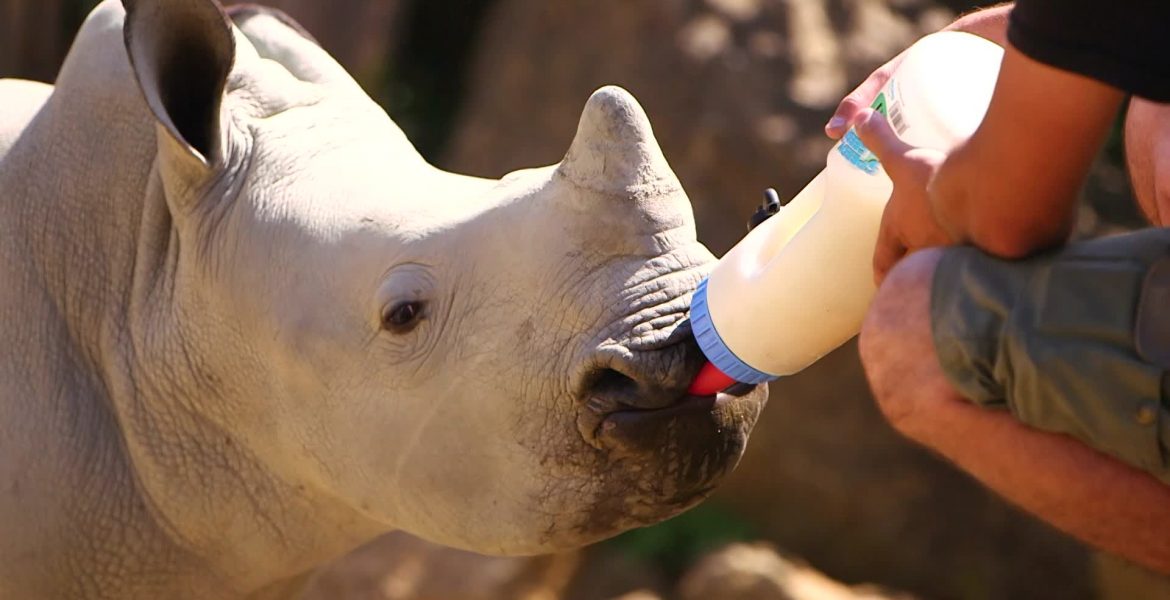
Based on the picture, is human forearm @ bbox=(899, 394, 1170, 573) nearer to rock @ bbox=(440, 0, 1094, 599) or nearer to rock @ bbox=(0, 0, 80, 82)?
rock @ bbox=(440, 0, 1094, 599)

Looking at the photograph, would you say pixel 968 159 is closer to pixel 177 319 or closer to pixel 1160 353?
pixel 1160 353

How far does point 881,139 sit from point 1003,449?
38 centimetres

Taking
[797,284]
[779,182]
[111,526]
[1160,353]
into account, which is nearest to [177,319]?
[111,526]

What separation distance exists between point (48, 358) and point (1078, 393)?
1631 mm

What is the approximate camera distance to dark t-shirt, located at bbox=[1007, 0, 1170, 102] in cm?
162

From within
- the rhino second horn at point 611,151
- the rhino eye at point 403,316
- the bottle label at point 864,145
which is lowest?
the rhino eye at point 403,316

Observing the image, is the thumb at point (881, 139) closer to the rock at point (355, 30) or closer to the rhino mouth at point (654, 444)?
the rhino mouth at point (654, 444)

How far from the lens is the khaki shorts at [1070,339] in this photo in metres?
1.76

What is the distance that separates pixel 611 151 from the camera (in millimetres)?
2182

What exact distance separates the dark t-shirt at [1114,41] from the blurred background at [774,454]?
3321 millimetres

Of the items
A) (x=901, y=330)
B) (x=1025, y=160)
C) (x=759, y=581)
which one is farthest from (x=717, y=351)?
(x=759, y=581)

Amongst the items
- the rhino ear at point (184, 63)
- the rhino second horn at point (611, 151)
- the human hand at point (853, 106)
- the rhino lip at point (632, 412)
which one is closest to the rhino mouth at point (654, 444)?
the rhino lip at point (632, 412)

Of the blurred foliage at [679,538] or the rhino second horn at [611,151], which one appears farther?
the blurred foliage at [679,538]

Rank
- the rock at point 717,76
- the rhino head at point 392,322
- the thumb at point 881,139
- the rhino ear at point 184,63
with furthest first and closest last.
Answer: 1. the rock at point 717,76
2. the rhino ear at point 184,63
3. the rhino head at point 392,322
4. the thumb at point 881,139
